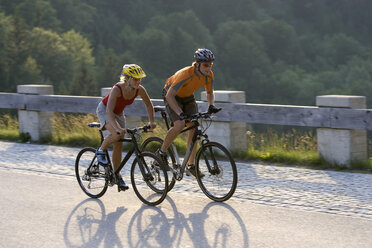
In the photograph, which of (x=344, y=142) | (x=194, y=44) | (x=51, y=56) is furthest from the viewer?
(x=194, y=44)

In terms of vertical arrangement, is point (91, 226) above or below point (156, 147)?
below

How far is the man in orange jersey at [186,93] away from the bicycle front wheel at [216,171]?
0.37 feet

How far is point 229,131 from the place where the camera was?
10.1m

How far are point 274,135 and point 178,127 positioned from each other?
4.02 meters

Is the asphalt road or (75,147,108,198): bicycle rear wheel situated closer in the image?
the asphalt road

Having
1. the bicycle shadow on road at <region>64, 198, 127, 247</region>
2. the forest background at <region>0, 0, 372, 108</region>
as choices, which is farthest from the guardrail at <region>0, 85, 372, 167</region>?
the forest background at <region>0, 0, 372, 108</region>

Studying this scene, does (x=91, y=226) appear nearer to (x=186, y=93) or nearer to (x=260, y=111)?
(x=186, y=93)

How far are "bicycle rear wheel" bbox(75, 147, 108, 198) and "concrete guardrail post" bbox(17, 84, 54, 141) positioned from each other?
17.5ft

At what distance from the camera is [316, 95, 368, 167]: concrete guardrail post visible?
8797mm

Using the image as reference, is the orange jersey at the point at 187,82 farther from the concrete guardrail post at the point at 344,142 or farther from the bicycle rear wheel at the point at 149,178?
the concrete guardrail post at the point at 344,142

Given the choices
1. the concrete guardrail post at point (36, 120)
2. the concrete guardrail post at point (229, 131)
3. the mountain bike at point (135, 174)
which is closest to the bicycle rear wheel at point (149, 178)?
the mountain bike at point (135, 174)

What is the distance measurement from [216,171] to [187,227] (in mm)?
1217

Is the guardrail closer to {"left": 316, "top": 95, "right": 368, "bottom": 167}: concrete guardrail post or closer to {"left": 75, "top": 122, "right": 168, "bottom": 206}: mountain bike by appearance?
{"left": 316, "top": 95, "right": 368, "bottom": 167}: concrete guardrail post

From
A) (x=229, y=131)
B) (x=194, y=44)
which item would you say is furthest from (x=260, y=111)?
(x=194, y=44)
